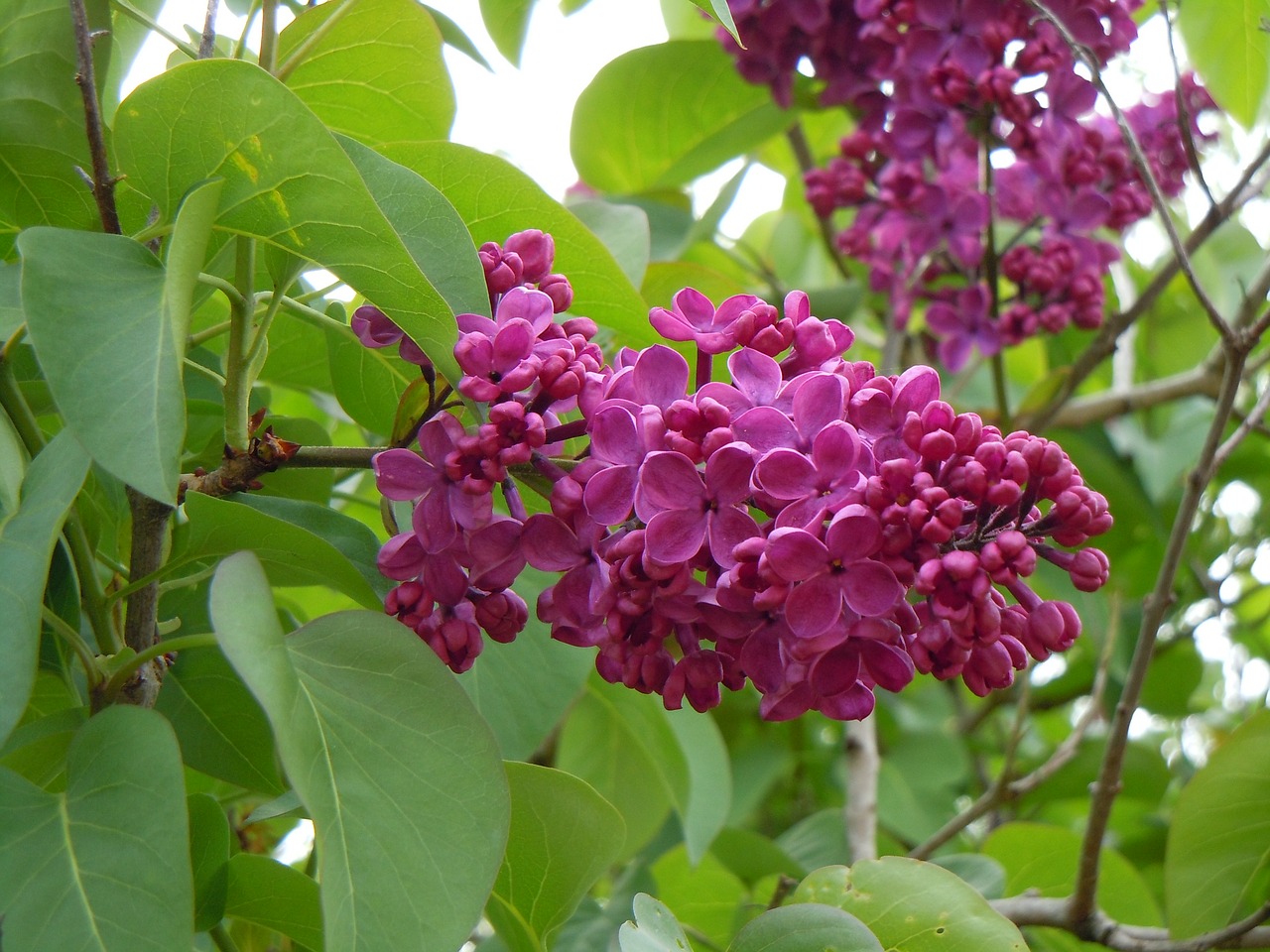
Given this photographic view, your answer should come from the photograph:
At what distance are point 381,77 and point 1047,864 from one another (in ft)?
3.70

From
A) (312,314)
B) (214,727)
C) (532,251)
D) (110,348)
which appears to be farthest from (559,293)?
(214,727)

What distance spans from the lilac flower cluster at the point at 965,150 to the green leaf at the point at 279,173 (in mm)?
871

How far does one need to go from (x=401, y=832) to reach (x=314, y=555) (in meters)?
0.18

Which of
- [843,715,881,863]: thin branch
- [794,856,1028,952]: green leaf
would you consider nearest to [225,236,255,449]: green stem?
[794,856,1028,952]: green leaf

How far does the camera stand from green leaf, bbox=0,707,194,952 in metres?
0.56

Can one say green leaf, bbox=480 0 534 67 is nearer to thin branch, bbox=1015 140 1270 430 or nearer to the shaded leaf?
thin branch, bbox=1015 140 1270 430

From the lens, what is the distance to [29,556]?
0.56 m

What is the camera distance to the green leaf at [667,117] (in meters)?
1.69

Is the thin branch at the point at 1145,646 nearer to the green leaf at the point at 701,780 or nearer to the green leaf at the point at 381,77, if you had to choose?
the green leaf at the point at 701,780

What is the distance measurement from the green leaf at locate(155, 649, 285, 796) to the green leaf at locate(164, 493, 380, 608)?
0.41 ft

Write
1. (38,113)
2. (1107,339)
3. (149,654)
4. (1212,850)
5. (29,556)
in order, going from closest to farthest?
(29,556) → (149,654) → (38,113) → (1212,850) → (1107,339)

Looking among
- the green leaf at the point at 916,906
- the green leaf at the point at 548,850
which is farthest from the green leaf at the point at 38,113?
the green leaf at the point at 916,906

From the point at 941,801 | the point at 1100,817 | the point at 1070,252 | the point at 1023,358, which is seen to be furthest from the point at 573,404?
the point at 1023,358

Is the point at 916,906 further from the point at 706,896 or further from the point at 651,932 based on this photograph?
the point at 706,896
